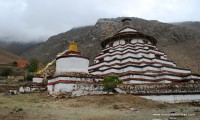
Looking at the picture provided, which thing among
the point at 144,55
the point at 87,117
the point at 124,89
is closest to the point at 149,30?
the point at 144,55

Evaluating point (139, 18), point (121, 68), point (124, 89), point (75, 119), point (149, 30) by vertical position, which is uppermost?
point (139, 18)

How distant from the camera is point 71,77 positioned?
21.5 m

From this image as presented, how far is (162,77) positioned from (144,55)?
180 inches

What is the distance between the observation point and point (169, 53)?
67.1 metres

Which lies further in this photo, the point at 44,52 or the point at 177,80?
the point at 44,52

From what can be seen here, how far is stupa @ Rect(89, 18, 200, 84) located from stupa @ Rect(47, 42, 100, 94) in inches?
174

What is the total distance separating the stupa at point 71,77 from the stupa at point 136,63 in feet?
14.5

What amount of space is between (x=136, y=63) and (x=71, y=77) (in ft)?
31.1

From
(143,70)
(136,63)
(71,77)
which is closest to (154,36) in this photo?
(136,63)

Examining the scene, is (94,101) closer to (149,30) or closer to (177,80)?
(177,80)

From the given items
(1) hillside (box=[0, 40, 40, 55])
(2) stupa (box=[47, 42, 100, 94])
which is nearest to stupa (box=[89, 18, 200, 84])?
(2) stupa (box=[47, 42, 100, 94])

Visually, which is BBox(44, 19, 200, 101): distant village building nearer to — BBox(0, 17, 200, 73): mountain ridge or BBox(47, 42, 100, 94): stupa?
BBox(47, 42, 100, 94): stupa

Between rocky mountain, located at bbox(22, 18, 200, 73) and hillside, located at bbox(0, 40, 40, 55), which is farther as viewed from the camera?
hillside, located at bbox(0, 40, 40, 55)

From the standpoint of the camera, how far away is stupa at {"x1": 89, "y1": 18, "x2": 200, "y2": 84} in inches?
1016
